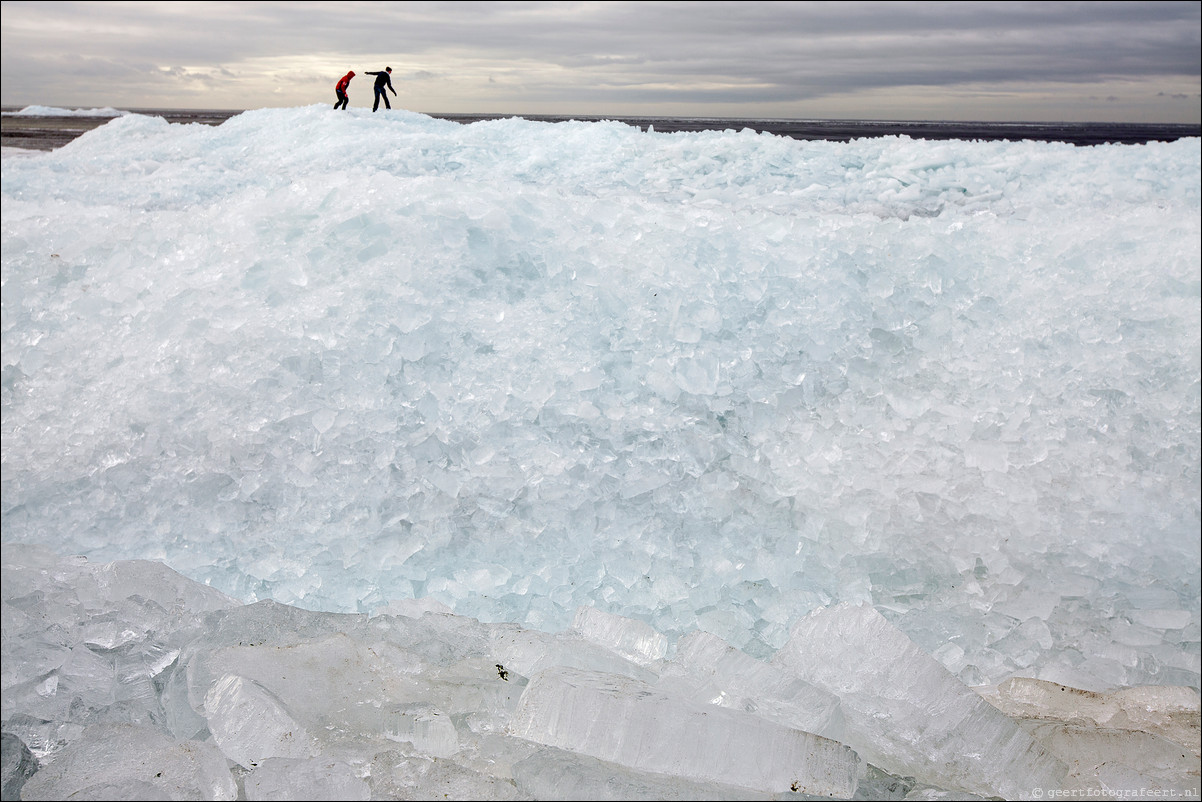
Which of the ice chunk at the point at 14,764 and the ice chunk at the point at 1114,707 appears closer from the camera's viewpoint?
the ice chunk at the point at 14,764

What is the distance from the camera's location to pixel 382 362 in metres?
2.72

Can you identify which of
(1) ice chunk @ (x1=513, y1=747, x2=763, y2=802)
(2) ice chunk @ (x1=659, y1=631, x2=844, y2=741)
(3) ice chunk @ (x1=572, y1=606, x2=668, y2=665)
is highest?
(1) ice chunk @ (x1=513, y1=747, x2=763, y2=802)

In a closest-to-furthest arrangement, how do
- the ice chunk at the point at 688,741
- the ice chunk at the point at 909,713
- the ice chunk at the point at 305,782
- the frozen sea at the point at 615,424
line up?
the ice chunk at the point at 305,782 → the ice chunk at the point at 688,741 → the ice chunk at the point at 909,713 → the frozen sea at the point at 615,424

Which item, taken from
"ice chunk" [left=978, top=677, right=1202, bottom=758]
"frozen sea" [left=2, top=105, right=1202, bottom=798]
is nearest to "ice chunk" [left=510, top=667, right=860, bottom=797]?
"frozen sea" [left=2, top=105, right=1202, bottom=798]

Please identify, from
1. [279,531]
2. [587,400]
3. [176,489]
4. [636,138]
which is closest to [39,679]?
[279,531]

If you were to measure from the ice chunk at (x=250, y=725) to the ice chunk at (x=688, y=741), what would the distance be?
0.37m

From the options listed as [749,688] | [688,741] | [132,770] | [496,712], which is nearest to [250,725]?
[132,770]

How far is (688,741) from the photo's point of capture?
1.18 meters

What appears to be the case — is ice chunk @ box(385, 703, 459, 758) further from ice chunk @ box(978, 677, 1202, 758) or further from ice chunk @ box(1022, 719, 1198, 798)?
ice chunk @ box(978, 677, 1202, 758)

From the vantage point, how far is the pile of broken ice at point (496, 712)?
3.83ft

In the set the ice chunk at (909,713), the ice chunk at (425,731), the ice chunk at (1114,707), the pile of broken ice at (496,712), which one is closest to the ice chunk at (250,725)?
the pile of broken ice at (496,712)

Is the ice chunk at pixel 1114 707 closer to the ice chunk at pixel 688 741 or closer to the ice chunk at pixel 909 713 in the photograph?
the ice chunk at pixel 909 713

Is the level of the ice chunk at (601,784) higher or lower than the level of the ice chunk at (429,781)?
higher

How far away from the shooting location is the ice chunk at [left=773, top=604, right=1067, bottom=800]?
4.31 feet
